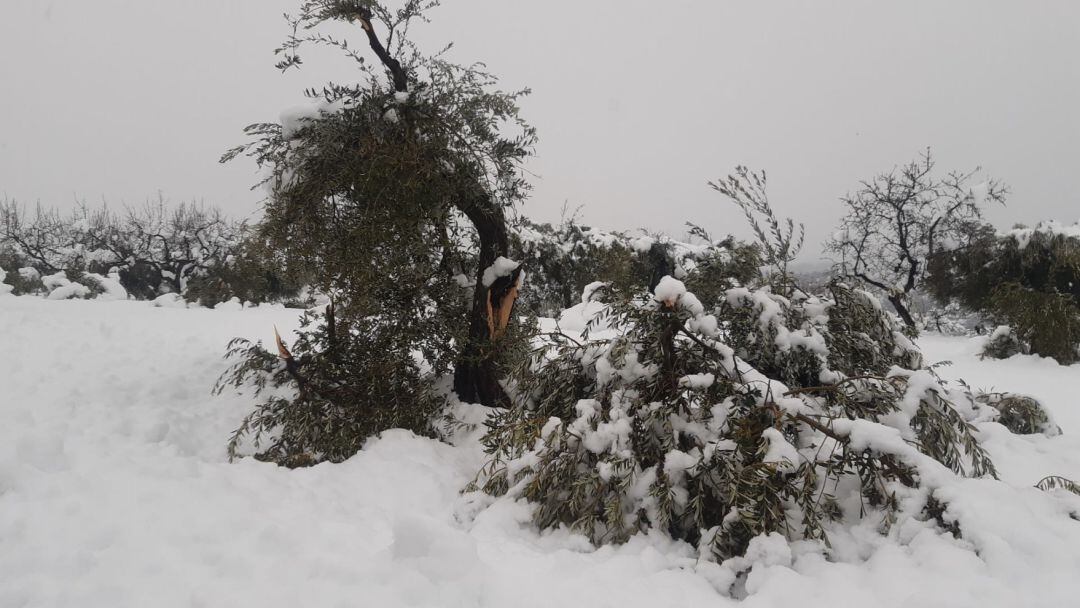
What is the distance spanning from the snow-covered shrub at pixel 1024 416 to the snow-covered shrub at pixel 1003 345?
549 cm

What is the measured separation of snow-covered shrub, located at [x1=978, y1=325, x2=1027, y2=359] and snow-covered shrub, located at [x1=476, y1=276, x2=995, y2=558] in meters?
8.00

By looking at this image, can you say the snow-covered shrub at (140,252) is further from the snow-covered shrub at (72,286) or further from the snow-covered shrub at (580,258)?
the snow-covered shrub at (580,258)

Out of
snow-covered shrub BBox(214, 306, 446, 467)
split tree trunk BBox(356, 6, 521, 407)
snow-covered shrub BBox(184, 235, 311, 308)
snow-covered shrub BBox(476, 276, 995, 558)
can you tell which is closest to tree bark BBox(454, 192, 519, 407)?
split tree trunk BBox(356, 6, 521, 407)

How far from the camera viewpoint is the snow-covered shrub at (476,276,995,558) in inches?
92.9

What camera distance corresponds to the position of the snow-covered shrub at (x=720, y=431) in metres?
2.36

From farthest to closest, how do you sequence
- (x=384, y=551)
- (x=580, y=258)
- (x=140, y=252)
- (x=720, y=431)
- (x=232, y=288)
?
1. (x=140, y=252)
2. (x=232, y=288)
3. (x=580, y=258)
4. (x=720, y=431)
5. (x=384, y=551)

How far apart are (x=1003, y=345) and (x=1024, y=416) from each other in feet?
19.4

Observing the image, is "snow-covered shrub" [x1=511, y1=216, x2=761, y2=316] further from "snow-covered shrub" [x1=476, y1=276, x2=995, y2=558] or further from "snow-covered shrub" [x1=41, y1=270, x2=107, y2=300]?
"snow-covered shrub" [x1=41, y1=270, x2=107, y2=300]

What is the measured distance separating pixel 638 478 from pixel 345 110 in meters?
3.91

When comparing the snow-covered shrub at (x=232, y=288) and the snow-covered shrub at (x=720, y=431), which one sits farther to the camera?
the snow-covered shrub at (x=232, y=288)

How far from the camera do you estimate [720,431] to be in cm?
272

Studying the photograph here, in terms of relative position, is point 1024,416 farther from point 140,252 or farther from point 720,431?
point 140,252

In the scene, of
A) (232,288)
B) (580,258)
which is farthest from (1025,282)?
(232,288)

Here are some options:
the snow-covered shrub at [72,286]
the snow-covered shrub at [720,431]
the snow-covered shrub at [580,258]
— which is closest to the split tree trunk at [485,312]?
the snow-covered shrub at [720,431]
